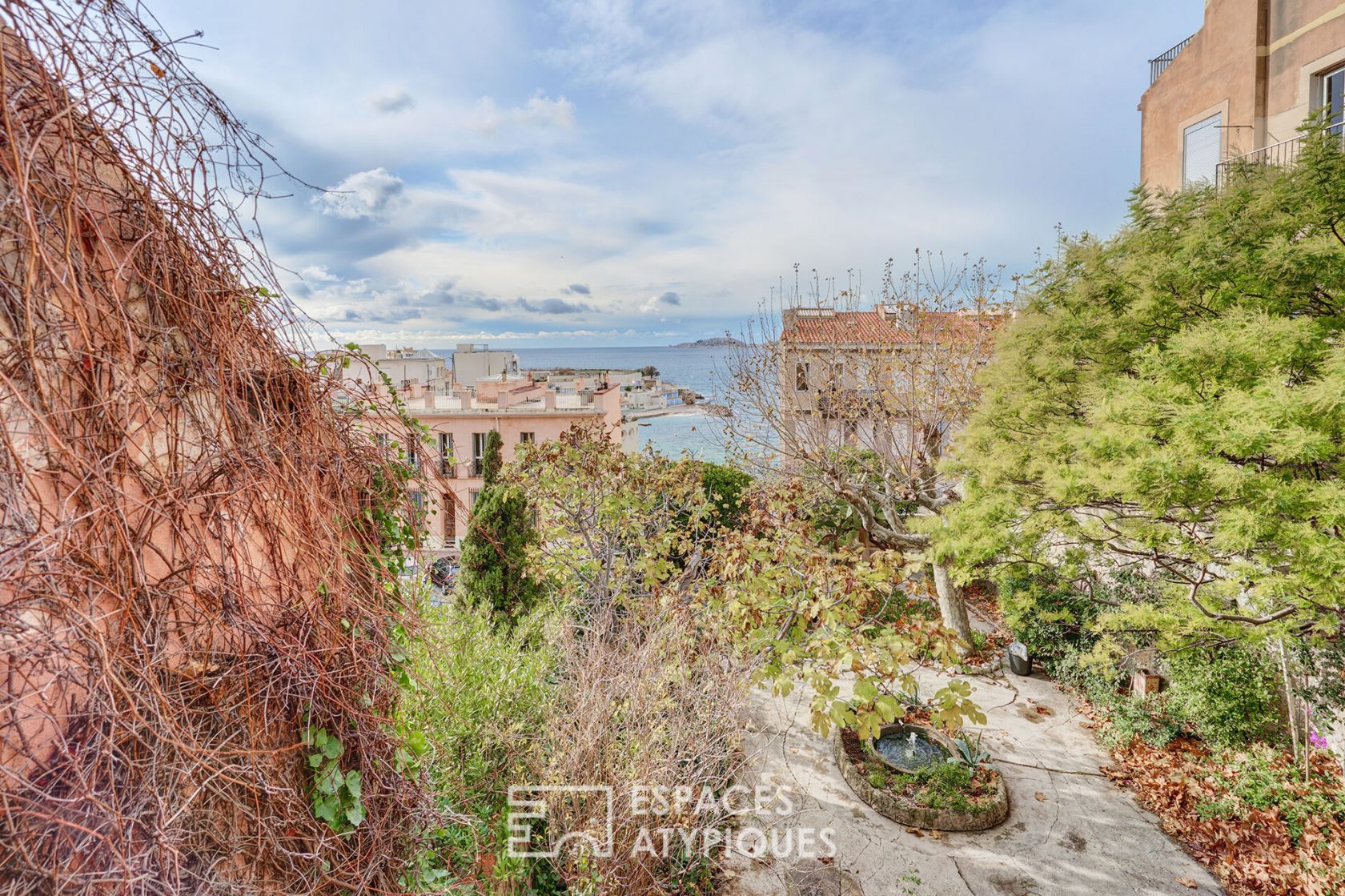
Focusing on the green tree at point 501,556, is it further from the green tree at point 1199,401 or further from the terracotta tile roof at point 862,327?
the terracotta tile roof at point 862,327

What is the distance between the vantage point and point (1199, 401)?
12.9 feet

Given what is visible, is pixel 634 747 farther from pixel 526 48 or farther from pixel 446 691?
pixel 526 48

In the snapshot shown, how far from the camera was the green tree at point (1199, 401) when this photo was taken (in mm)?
3662

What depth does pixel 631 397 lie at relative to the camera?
138ft

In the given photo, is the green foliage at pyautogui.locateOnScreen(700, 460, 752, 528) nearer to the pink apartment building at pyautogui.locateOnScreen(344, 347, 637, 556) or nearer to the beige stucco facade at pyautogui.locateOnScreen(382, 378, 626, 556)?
the pink apartment building at pyautogui.locateOnScreen(344, 347, 637, 556)

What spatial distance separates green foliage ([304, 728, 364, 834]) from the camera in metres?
2.38

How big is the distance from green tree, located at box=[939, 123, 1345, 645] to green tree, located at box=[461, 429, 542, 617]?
5.57 meters

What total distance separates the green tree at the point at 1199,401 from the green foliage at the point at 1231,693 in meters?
0.70

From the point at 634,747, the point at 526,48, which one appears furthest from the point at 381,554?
the point at 526,48

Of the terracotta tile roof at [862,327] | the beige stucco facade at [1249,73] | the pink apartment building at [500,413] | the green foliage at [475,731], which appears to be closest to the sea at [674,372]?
the terracotta tile roof at [862,327]

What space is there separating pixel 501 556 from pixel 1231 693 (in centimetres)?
893

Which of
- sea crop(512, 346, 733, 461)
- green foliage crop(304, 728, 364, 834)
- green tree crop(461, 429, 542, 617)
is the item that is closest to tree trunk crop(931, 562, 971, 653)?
sea crop(512, 346, 733, 461)

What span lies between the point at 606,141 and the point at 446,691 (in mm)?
8138

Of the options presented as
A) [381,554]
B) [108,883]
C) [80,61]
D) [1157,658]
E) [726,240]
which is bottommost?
[1157,658]
